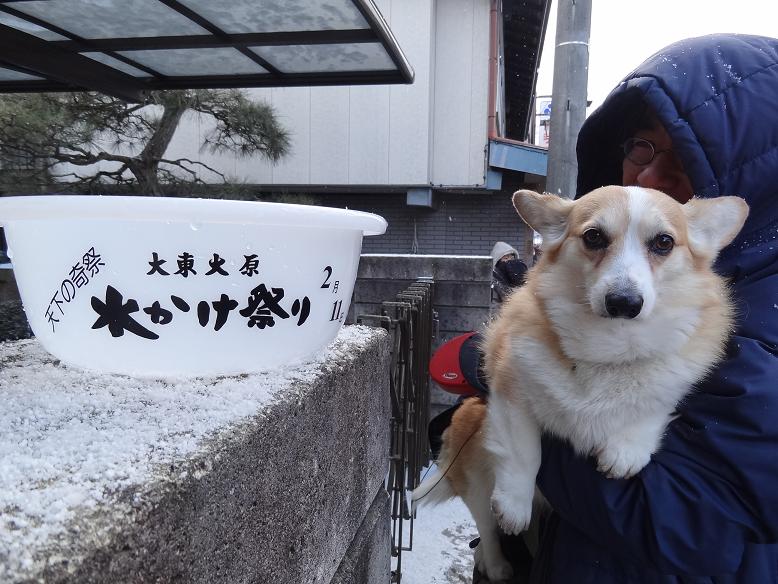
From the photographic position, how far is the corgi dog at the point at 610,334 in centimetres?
125

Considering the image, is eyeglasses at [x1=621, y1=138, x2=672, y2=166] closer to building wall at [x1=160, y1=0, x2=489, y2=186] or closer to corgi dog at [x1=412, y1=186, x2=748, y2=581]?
corgi dog at [x1=412, y1=186, x2=748, y2=581]

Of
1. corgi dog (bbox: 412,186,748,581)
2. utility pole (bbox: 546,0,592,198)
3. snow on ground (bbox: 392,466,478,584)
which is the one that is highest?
utility pole (bbox: 546,0,592,198)

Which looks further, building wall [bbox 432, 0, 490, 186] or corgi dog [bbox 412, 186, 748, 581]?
building wall [bbox 432, 0, 490, 186]

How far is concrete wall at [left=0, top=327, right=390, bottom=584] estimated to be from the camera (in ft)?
1.74

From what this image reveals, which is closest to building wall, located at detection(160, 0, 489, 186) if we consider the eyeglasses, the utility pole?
the utility pole

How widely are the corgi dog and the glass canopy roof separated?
63.5 inches

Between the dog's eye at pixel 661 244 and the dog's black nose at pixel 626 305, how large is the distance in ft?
0.67

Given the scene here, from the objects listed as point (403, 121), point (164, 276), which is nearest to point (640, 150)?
point (164, 276)

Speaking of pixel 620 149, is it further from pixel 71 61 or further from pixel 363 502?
pixel 71 61

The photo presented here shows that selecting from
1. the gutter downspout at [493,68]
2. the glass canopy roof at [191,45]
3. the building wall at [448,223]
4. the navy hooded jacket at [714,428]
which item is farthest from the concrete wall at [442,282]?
the building wall at [448,223]

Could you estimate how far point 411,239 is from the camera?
1104cm

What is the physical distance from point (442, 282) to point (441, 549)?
1884 mm

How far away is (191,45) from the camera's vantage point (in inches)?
108

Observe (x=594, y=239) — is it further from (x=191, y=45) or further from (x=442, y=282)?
(x=442, y=282)
